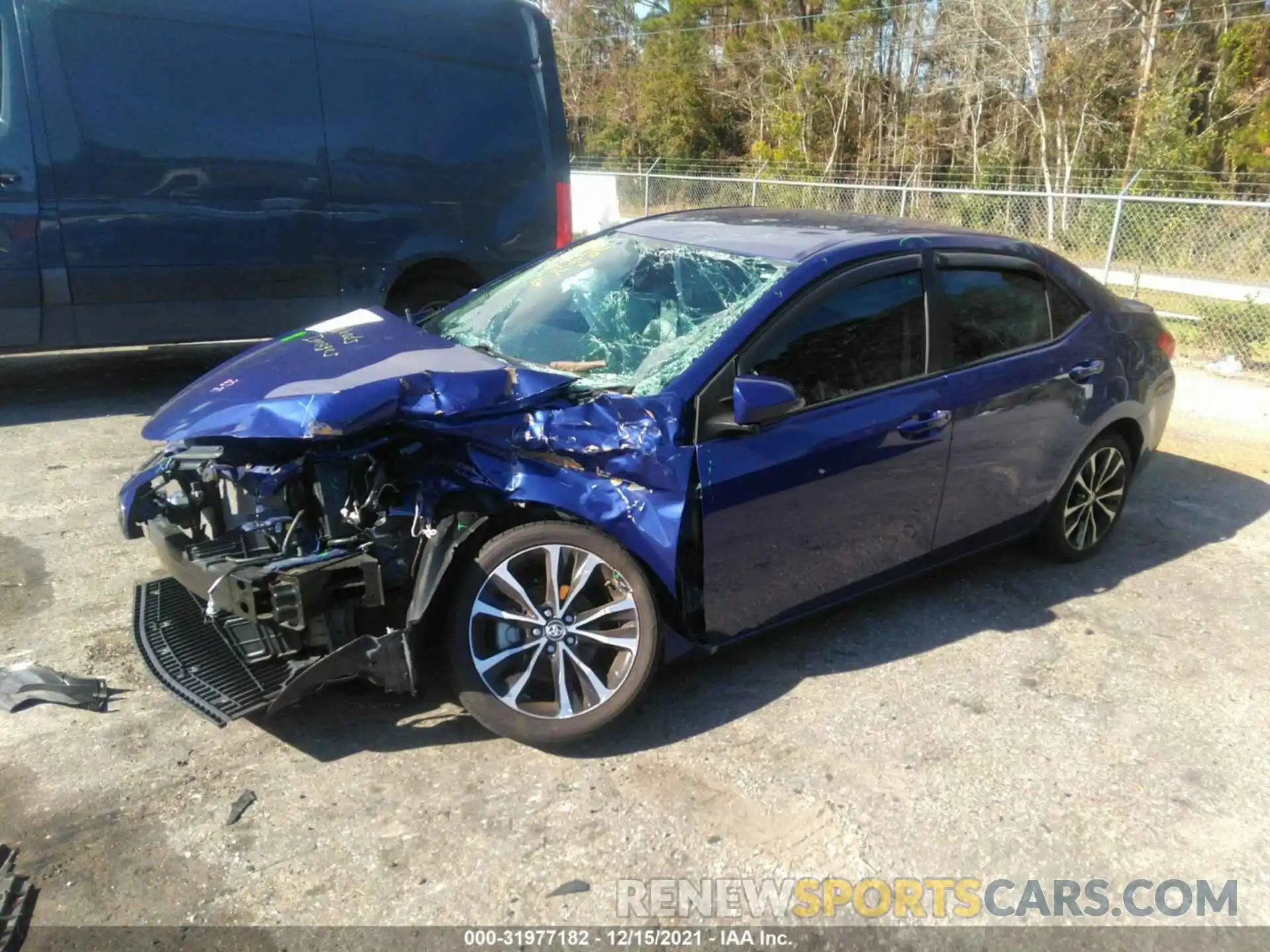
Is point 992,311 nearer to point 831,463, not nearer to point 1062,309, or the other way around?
point 1062,309

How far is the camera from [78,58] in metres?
5.98

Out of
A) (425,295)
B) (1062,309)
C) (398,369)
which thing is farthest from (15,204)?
(1062,309)

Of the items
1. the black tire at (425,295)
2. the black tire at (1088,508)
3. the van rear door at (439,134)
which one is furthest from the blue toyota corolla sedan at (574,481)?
the black tire at (425,295)

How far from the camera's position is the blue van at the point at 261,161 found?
19.8ft

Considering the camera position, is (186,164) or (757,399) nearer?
(757,399)

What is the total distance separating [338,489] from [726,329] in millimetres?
1393

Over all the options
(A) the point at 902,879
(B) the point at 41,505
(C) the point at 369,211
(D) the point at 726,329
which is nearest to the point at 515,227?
(C) the point at 369,211

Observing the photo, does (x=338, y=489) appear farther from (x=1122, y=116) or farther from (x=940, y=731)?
(x=1122, y=116)

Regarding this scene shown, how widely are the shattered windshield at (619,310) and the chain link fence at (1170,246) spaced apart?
151 inches

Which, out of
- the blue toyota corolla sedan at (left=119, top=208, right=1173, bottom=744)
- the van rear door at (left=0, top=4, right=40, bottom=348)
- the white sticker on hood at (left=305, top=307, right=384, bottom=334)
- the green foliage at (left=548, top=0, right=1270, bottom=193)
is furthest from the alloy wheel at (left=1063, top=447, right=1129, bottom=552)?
the green foliage at (left=548, top=0, right=1270, bottom=193)

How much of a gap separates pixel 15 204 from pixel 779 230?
193 inches

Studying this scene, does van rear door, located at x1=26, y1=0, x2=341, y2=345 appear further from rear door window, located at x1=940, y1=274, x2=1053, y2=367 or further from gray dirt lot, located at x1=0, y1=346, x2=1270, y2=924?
rear door window, located at x1=940, y1=274, x2=1053, y2=367

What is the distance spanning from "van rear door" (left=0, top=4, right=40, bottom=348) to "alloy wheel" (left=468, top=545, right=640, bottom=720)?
192 inches

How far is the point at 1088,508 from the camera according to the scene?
4.56m
